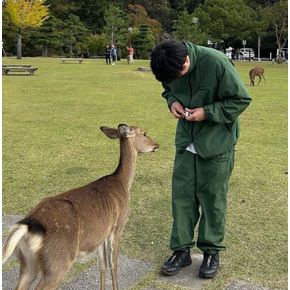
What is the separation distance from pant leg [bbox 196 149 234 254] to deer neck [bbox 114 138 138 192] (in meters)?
0.49

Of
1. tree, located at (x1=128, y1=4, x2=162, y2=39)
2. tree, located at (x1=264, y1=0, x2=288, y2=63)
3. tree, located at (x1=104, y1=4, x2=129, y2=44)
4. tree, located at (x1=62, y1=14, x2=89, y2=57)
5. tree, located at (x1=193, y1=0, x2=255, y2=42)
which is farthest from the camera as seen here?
tree, located at (x1=128, y1=4, x2=162, y2=39)

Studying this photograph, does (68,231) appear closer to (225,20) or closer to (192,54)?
(192,54)

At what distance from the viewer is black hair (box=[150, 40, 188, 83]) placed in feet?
10.1

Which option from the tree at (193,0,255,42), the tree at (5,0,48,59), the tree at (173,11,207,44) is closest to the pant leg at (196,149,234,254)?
the tree at (5,0,48,59)

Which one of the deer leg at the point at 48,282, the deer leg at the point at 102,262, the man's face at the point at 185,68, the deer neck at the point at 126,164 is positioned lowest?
the deer leg at the point at 102,262

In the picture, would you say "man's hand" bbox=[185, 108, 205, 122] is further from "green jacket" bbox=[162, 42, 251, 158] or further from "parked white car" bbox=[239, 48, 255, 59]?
"parked white car" bbox=[239, 48, 255, 59]

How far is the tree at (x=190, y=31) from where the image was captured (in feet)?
146

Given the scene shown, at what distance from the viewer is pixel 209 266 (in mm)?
3607

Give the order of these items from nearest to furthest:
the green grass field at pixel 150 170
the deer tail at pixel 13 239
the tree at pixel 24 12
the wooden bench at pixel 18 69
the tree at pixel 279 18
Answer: the deer tail at pixel 13 239
the green grass field at pixel 150 170
the wooden bench at pixel 18 69
the tree at pixel 24 12
the tree at pixel 279 18

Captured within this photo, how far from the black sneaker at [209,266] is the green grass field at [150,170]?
69mm

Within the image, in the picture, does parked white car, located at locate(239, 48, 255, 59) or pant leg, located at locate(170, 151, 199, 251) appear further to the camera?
parked white car, located at locate(239, 48, 255, 59)

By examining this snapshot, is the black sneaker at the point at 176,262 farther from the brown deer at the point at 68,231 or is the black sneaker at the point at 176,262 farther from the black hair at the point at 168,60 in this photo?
the black hair at the point at 168,60

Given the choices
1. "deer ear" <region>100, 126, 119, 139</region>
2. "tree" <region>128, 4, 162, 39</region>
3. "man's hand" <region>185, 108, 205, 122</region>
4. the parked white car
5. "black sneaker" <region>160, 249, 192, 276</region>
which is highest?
"tree" <region>128, 4, 162, 39</region>

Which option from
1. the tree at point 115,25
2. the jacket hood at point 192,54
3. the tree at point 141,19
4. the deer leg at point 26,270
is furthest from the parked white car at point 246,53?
the deer leg at point 26,270
